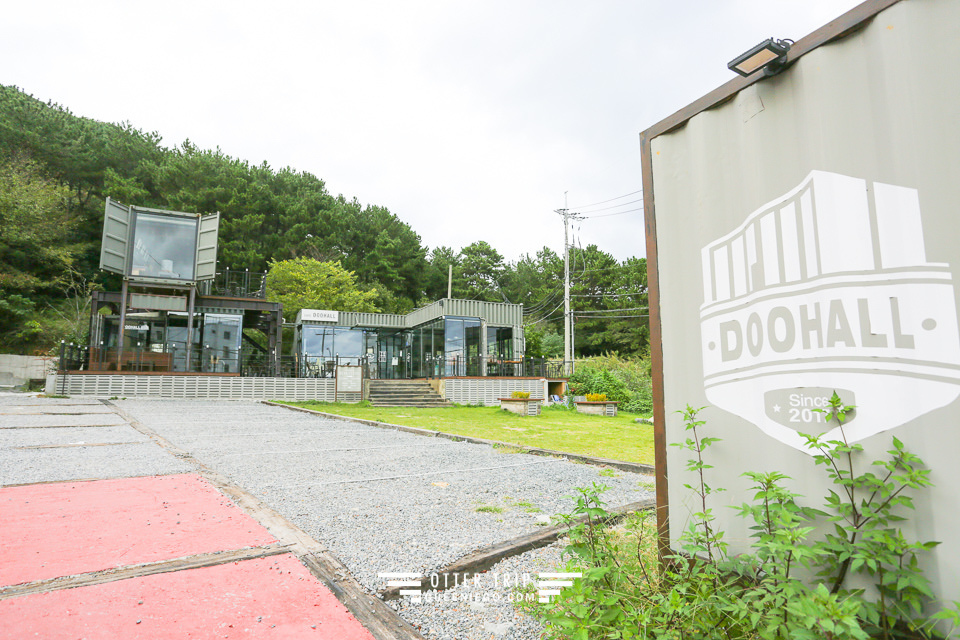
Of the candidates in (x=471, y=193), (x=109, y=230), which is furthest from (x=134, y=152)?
(x=471, y=193)

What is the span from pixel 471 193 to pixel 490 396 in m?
35.9

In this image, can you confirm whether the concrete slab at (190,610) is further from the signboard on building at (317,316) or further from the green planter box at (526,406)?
the signboard on building at (317,316)

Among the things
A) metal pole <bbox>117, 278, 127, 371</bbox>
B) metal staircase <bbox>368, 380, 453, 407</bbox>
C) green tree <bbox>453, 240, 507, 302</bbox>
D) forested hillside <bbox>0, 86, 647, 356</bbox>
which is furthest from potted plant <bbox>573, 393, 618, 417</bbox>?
green tree <bbox>453, 240, 507, 302</bbox>

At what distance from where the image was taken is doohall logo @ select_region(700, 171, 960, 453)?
1454mm

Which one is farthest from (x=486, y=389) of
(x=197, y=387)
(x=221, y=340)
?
(x=221, y=340)

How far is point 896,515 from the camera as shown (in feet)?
4.60

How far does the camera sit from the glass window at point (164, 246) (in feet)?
57.3

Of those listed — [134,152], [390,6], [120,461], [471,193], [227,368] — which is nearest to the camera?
[120,461]

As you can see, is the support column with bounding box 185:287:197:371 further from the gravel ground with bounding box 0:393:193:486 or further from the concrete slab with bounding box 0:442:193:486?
the concrete slab with bounding box 0:442:193:486

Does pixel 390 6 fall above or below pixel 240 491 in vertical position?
above

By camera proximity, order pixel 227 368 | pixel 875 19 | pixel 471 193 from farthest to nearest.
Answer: pixel 471 193 < pixel 227 368 < pixel 875 19

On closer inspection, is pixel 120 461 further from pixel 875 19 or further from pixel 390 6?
pixel 390 6

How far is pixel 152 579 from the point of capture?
6.68 feet

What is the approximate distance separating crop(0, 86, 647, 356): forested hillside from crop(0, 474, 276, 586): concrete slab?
77.5 feet
